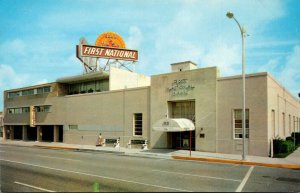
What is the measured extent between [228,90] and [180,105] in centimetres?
568

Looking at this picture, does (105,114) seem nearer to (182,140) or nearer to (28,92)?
(182,140)

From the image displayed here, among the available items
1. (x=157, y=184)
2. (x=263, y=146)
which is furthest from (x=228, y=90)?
(x=157, y=184)

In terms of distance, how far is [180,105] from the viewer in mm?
28672

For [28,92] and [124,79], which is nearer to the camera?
[124,79]

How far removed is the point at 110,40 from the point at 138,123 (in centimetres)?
1754

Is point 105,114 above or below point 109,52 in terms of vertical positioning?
below

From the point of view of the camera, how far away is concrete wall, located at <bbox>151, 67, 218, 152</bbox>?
25.3 metres

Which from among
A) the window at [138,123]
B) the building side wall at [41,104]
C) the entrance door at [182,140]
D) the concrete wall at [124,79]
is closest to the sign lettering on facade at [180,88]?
the entrance door at [182,140]

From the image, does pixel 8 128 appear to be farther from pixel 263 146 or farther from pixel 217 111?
pixel 263 146

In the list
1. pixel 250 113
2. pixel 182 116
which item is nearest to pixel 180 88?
pixel 182 116

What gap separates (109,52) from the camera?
4256 cm

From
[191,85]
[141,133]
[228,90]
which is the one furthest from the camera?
[141,133]

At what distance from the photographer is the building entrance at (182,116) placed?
1086 inches

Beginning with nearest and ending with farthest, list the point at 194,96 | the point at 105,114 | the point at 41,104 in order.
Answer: the point at 194,96
the point at 105,114
the point at 41,104
